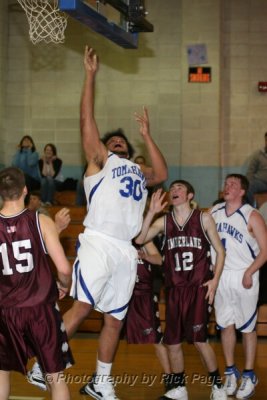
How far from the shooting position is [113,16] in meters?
7.39

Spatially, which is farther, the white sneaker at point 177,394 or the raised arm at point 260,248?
the raised arm at point 260,248

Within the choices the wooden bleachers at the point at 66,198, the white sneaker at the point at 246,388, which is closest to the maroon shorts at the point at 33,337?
the white sneaker at the point at 246,388

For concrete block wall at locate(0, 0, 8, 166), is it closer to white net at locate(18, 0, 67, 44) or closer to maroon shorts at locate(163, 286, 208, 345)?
white net at locate(18, 0, 67, 44)

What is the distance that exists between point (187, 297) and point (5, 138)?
1023 centimetres

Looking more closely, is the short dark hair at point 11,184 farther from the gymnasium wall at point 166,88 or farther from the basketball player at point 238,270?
the gymnasium wall at point 166,88

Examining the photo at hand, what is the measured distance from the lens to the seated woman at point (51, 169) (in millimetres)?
14297

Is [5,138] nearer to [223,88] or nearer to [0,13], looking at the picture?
[0,13]

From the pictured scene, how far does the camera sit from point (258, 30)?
50.3 feet

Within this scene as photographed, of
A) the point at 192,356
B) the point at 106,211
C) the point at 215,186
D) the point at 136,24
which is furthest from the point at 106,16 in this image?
the point at 215,186

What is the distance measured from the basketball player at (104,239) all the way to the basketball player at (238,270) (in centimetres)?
124

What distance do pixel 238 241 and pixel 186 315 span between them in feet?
3.20

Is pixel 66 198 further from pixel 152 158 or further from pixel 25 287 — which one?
pixel 25 287

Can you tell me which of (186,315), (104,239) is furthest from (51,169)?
(104,239)

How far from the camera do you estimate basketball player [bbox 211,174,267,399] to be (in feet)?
22.6
